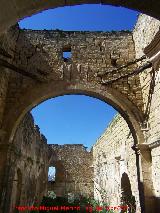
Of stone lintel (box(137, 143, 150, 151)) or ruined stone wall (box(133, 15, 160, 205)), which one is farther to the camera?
stone lintel (box(137, 143, 150, 151))

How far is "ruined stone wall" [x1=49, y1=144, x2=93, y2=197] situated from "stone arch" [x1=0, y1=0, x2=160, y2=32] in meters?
19.3

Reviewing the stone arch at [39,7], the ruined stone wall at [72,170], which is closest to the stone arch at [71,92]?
the stone arch at [39,7]

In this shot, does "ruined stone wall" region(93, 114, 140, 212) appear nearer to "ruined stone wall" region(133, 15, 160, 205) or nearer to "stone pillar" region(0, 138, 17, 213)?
"ruined stone wall" region(133, 15, 160, 205)

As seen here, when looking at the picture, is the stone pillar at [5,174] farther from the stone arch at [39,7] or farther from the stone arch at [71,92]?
the stone arch at [39,7]

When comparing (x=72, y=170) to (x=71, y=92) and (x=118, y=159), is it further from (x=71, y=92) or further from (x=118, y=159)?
(x=71, y=92)

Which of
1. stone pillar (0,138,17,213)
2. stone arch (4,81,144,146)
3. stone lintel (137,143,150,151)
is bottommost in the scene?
stone pillar (0,138,17,213)

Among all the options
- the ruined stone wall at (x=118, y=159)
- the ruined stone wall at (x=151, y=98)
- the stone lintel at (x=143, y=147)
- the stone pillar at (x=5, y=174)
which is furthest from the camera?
the ruined stone wall at (x=118, y=159)

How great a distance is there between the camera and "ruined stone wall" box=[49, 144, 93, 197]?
20719mm

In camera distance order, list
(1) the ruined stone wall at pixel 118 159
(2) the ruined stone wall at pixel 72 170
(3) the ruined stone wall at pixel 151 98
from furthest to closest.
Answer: (2) the ruined stone wall at pixel 72 170, (1) the ruined stone wall at pixel 118 159, (3) the ruined stone wall at pixel 151 98

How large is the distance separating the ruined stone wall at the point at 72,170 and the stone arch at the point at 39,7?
19263mm

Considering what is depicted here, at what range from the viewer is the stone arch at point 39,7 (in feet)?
8.32

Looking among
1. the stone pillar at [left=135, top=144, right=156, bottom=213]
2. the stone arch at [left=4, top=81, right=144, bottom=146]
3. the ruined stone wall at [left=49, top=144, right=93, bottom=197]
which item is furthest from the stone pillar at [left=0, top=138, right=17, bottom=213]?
the ruined stone wall at [left=49, top=144, right=93, bottom=197]

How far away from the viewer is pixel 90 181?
20.9 m

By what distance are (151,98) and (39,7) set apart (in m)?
4.68
